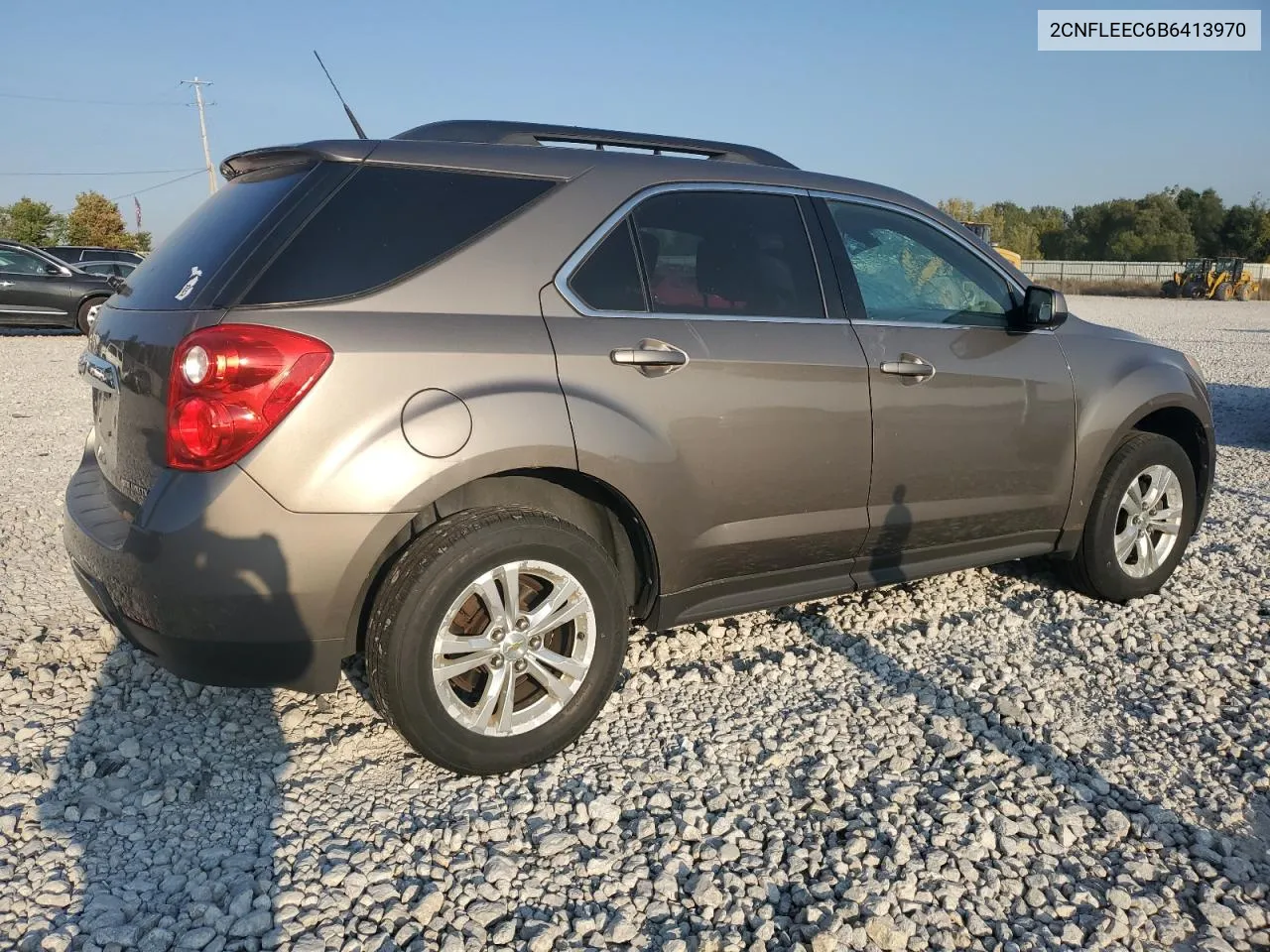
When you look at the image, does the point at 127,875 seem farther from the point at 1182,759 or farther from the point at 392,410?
the point at 1182,759

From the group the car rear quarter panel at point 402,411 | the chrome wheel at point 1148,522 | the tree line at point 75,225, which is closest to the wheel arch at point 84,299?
the car rear quarter panel at point 402,411

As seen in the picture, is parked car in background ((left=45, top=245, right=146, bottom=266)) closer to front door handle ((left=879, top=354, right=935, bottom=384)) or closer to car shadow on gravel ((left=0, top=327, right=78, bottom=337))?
car shadow on gravel ((left=0, top=327, right=78, bottom=337))

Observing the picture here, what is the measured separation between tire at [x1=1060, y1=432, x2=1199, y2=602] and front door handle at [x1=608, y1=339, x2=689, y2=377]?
7.82 feet

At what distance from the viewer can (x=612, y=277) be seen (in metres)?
3.21

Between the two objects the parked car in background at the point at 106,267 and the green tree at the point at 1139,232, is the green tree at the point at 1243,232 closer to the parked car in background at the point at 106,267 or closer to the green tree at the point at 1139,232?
the green tree at the point at 1139,232

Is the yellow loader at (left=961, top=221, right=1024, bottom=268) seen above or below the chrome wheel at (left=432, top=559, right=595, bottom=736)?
above

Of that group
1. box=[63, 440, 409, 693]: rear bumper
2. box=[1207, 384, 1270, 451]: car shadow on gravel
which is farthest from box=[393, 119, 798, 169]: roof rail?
Answer: box=[1207, 384, 1270, 451]: car shadow on gravel

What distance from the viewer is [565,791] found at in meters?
3.01

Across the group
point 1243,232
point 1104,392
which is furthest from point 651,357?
point 1243,232

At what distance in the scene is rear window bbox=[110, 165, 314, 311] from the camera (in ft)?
9.29

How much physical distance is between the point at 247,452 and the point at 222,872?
43.1 inches

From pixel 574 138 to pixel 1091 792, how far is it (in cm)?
272

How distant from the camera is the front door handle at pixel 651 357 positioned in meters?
3.10

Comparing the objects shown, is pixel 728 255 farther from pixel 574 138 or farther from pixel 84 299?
pixel 84 299
